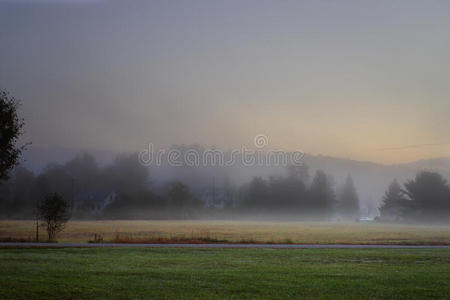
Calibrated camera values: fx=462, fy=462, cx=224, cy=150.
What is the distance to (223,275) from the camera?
64.7 ft

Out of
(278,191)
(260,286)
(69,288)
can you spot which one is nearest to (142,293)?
(69,288)

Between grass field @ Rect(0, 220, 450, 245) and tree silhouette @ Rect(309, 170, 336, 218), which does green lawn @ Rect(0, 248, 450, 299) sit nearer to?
grass field @ Rect(0, 220, 450, 245)

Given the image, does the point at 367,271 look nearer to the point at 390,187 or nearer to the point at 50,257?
the point at 50,257

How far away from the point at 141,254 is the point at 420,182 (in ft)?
294

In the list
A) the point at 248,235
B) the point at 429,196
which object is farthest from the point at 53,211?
the point at 429,196

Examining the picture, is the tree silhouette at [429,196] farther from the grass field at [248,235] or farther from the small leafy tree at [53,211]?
the small leafy tree at [53,211]

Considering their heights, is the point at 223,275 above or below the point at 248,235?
above

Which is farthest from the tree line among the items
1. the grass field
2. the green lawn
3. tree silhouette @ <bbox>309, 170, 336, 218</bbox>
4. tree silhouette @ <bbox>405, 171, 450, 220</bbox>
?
the green lawn

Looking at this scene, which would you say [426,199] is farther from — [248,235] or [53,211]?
[53,211]

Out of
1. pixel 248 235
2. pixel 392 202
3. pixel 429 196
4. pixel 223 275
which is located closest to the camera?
pixel 223 275

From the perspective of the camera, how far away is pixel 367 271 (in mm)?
21594

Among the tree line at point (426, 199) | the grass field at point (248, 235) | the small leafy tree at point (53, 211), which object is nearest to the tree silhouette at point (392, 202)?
the tree line at point (426, 199)

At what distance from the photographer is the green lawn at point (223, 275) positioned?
52.7ft

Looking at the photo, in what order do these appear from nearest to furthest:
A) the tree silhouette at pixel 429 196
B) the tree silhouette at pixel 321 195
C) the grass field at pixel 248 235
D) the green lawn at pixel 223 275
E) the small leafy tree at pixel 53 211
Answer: the green lawn at pixel 223 275 < the grass field at pixel 248 235 < the small leafy tree at pixel 53 211 < the tree silhouette at pixel 429 196 < the tree silhouette at pixel 321 195
